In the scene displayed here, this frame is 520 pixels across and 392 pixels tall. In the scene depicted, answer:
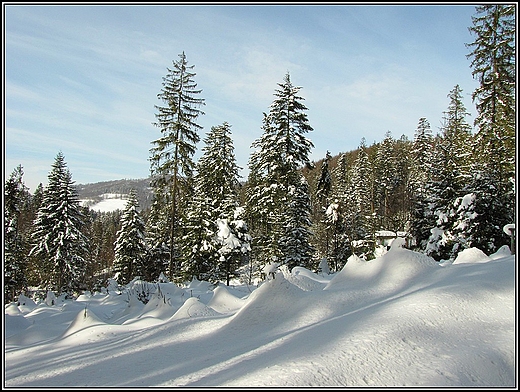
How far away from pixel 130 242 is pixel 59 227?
21.3 feet

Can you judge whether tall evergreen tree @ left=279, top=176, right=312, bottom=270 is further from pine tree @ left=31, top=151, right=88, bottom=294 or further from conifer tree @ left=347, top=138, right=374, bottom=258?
pine tree @ left=31, top=151, right=88, bottom=294

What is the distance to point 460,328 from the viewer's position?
3420 mm

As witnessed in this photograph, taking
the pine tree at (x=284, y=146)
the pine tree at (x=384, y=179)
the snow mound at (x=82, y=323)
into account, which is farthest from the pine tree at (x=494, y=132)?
the pine tree at (x=384, y=179)

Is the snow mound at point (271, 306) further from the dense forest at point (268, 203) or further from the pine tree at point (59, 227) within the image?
the pine tree at point (59, 227)

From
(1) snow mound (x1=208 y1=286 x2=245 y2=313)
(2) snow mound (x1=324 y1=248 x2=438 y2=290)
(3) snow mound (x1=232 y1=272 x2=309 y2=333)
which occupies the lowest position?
(1) snow mound (x1=208 y1=286 x2=245 y2=313)

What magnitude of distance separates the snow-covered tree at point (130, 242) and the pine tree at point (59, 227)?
4024 millimetres

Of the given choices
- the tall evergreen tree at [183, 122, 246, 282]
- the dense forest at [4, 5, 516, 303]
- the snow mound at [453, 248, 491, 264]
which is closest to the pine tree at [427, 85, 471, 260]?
the dense forest at [4, 5, 516, 303]

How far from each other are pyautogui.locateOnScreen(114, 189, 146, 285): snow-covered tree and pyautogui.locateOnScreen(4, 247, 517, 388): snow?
25.4 meters

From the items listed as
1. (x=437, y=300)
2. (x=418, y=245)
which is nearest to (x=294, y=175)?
(x=418, y=245)

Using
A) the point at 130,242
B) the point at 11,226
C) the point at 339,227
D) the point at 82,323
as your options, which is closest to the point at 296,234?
the point at 339,227

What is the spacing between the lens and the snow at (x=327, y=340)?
2758 millimetres

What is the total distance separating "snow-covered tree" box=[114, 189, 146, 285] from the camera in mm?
30953

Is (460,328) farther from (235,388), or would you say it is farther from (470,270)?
(235,388)

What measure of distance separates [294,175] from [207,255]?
9.51 meters
